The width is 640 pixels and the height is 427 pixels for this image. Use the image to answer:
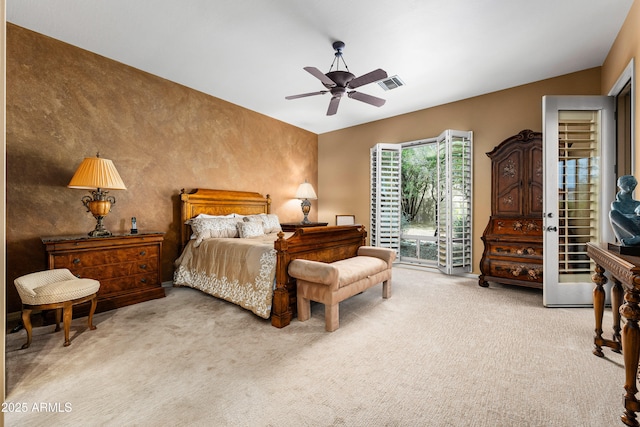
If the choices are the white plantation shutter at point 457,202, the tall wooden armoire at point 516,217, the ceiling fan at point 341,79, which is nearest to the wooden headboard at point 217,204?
the ceiling fan at point 341,79

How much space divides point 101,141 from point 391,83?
4.12 meters

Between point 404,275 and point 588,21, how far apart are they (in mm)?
3906

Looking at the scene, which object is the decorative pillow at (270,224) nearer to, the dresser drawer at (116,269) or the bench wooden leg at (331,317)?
the dresser drawer at (116,269)

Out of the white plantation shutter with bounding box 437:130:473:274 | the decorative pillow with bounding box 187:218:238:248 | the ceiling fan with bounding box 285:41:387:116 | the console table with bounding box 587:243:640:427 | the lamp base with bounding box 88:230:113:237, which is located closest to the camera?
the console table with bounding box 587:243:640:427

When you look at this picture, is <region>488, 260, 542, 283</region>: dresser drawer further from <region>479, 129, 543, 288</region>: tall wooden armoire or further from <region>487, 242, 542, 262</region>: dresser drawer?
<region>487, 242, 542, 262</region>: dresser drawer

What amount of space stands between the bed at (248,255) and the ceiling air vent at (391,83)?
2262mm

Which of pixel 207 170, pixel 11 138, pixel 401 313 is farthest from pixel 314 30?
pixel 11 138

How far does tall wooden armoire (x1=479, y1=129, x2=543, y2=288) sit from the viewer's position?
12.3ft

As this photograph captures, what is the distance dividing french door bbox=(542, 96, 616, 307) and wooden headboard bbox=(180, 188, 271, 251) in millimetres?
4500

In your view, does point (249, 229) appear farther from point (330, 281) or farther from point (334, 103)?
point (334, 103)

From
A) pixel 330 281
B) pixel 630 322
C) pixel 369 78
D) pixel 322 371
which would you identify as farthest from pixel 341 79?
pixel 630 322

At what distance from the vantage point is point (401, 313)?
10.1 ft

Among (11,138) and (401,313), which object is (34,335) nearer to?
(11,138)

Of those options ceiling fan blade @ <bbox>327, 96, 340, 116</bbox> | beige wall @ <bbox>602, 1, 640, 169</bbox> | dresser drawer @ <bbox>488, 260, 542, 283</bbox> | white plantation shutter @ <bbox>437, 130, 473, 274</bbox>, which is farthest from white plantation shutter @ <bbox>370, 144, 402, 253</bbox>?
beige wall @ <bbox>602, 1, 640, 169</bbox>
